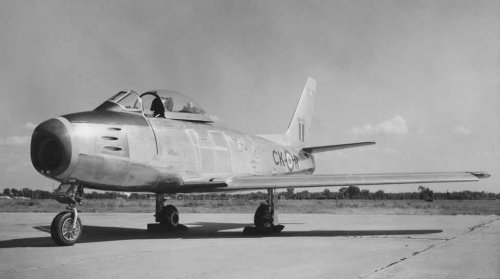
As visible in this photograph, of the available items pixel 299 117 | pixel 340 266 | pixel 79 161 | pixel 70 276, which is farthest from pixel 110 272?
pixel 299 117

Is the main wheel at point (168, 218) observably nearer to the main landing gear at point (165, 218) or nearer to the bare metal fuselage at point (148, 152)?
the main landing gear at point (165, 218)

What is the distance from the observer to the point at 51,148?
8.98 m

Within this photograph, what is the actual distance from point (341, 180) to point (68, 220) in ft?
19.8

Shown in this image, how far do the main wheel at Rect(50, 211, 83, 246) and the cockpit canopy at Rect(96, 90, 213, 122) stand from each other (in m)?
2.57

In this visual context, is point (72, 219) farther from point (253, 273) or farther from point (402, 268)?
point (402, 268)

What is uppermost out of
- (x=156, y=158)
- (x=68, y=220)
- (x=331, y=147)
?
(x=331, y=147)

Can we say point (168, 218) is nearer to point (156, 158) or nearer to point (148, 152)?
point (156, 158)

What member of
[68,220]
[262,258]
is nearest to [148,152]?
[68,220]

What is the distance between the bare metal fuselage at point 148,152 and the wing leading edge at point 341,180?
489mm

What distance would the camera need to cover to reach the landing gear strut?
8844mm

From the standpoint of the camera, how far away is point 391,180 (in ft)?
36.6

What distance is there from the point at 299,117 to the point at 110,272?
14.2m

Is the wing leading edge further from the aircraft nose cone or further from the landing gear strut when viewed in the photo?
the aircraft nose cone

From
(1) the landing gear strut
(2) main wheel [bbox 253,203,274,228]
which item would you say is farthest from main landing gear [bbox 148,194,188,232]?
(1) the landing gear strut
